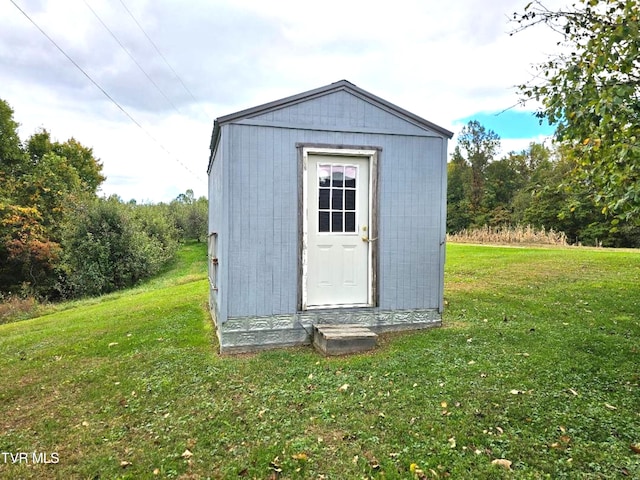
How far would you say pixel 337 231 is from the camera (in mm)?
4730

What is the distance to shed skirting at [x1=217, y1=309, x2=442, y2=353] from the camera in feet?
14.1

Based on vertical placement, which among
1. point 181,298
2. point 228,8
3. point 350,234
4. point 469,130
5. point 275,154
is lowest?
point 181,298

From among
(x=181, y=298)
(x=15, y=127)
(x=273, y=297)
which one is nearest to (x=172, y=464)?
(x=273, y=297)

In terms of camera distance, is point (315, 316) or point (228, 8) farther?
point (228, 8)

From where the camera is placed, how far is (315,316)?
4.58m

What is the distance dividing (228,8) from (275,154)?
472cm

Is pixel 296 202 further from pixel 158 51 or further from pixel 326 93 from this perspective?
pixel 158 51

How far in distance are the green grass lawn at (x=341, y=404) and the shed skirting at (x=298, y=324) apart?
0.64 ft

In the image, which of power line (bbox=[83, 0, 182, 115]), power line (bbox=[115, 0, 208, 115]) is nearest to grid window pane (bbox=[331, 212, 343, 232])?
power line (bbox=[83, 0, 182, 115])

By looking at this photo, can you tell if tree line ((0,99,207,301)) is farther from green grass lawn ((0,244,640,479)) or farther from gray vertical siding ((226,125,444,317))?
gray vertical siding ((226,125,444,317))

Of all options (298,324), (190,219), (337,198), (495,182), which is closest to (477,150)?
(495,182)

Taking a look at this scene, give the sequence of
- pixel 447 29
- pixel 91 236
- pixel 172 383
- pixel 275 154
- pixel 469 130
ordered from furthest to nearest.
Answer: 1. pixel 469 130
2. pixel 91 236
3. pixel 447 29
4. pixel 275 154
5. pixel 172 383

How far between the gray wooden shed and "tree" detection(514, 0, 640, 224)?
5.03 feet

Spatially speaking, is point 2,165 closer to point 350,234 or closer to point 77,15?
point 77,15
